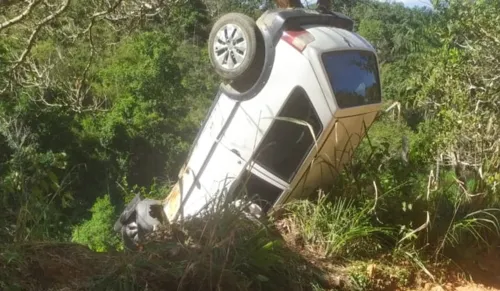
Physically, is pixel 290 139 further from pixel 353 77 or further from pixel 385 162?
pixel 385 162

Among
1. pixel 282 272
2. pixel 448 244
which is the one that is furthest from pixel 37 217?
pixel 448 244

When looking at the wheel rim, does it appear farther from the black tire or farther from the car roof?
the car roof

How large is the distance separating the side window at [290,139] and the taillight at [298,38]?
385 mm

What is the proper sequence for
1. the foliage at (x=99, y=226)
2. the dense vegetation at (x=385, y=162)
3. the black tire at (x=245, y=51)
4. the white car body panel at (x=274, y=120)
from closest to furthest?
the dense vegetation at (x=385, y=162)
the white car body panel at (x=274, y=120)
the black tire at (x=245, y=51)
the foliage at (x=99, y=226)

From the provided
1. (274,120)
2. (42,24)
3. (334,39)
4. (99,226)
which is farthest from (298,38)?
(99,226)

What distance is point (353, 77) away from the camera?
6.11 metres

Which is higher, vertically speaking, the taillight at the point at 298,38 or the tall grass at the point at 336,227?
the taillight at the point at 298,38

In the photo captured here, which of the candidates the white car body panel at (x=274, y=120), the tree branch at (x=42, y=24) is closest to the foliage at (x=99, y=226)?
the tree branch at (x=42, y=24)

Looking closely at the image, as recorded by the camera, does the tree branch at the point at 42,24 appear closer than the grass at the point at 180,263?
No

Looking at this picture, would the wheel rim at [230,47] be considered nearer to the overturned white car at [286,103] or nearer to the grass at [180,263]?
the overturned white car at [286,103]

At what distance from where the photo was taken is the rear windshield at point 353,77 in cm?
589

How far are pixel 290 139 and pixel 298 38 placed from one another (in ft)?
2.99

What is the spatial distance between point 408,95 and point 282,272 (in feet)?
18.0

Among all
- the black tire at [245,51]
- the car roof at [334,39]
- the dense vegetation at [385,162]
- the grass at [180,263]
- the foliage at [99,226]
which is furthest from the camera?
the foliage at [99,226]
